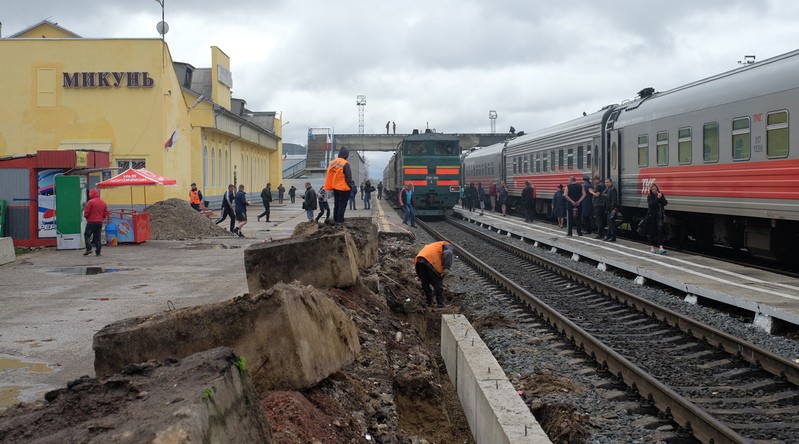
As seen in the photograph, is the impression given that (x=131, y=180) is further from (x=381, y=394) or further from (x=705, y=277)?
(x=381, y=394)

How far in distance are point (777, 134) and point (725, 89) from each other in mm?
2421

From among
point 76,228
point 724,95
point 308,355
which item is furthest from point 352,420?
point 76,228

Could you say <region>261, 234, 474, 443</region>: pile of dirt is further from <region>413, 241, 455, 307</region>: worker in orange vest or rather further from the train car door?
the train car door

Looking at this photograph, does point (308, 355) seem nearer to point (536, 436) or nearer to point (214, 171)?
point (536, 436)

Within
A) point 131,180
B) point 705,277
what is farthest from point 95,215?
point 705,277

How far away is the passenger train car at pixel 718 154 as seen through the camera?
45.8 feet

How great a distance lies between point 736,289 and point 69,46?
91.0 feet

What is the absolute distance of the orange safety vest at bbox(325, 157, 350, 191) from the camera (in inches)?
558

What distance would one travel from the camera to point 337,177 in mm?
14164

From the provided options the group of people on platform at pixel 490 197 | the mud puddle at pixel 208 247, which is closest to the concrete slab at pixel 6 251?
the mud puddle at pixel 208 247

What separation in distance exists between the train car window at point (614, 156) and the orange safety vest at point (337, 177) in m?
11.0

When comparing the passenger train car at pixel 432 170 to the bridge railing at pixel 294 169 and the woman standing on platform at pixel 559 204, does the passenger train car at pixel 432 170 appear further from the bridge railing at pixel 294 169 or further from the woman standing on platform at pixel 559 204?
the bridge railing at pixel 294 169

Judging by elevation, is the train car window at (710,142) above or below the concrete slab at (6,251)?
above

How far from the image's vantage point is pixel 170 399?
374 centimetres
